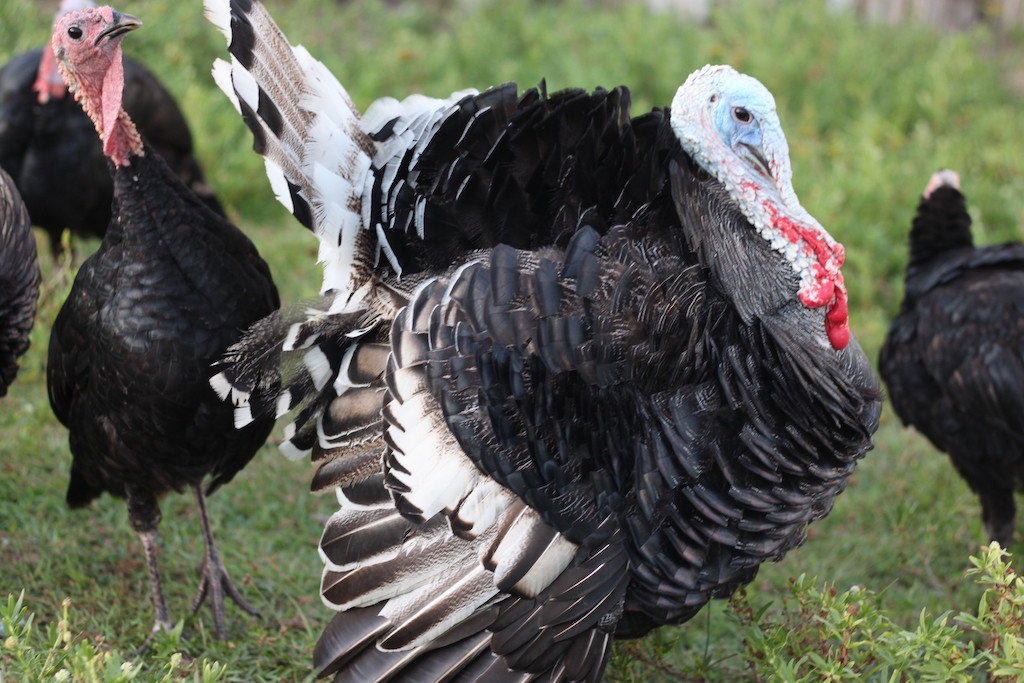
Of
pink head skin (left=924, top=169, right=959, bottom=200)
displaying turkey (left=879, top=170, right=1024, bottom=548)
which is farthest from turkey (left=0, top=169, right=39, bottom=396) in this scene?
pink head skin (left=924, top=169, right=959, bottom=200)

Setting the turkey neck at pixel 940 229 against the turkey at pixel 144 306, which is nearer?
the turkey at pixel 144 306

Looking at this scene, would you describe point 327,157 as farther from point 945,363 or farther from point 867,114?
point 867,114

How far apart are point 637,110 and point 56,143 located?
3.75 metres

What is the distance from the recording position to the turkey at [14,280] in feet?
10.6

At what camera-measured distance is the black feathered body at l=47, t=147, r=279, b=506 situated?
2947 mm

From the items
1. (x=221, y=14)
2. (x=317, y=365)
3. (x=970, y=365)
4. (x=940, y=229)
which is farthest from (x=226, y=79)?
(x=940, y=229)

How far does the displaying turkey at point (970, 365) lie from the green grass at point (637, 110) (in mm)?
341

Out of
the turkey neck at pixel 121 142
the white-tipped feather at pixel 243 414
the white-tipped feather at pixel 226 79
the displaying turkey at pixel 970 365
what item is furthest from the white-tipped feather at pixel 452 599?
the displaying turkey at pixel 970 365

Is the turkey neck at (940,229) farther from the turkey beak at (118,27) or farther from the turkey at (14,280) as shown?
the turkey at (14,280)

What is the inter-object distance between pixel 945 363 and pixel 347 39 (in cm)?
536

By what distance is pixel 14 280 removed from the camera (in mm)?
3254

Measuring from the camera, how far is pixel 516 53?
26.7 ft

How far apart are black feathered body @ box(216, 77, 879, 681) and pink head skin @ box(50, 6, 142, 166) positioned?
66 centimetres

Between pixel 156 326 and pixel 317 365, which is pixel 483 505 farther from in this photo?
pixel 156 326
